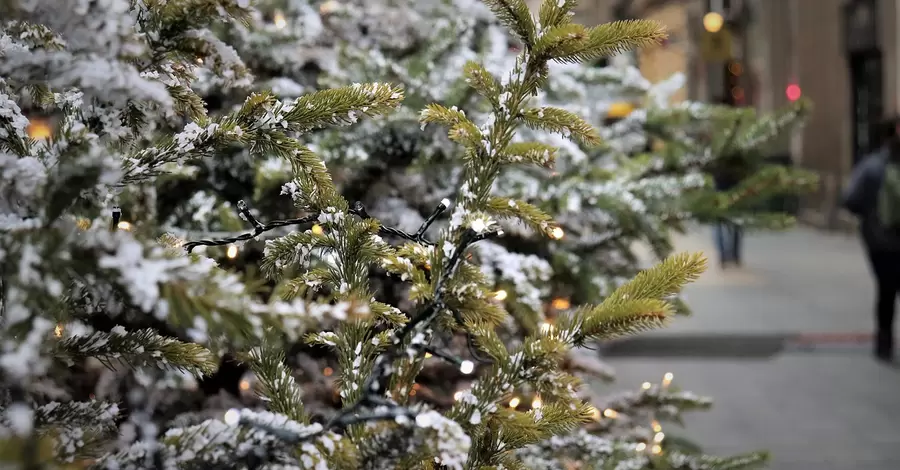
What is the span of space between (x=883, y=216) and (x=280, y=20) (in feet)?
15.6

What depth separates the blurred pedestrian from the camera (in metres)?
5.70

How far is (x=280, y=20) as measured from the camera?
265cm

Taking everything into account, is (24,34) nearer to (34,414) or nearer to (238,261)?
(34,414)

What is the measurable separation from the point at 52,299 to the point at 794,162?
17332 mm

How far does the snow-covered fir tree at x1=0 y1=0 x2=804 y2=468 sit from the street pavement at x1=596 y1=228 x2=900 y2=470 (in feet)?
6.91

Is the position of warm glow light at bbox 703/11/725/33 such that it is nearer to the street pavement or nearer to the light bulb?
the street pavement

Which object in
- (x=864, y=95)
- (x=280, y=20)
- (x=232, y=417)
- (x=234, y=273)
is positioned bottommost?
(x=864, y=95)

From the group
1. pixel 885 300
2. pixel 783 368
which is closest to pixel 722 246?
pixel 885 300

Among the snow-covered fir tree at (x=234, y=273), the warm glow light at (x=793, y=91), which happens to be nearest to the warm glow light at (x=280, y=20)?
the snow-covered fir tree at (x=234, y=273)

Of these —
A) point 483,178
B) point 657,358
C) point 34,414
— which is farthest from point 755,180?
point 657,358

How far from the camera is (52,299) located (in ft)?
2.46

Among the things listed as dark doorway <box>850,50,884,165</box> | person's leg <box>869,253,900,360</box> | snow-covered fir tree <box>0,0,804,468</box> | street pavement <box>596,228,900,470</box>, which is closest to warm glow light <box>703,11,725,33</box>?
dark doorway <box>850,50,884,165</box>

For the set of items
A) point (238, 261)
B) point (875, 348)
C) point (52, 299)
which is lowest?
point (875, 348)

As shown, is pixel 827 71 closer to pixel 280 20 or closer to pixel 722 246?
pixel 722 246
